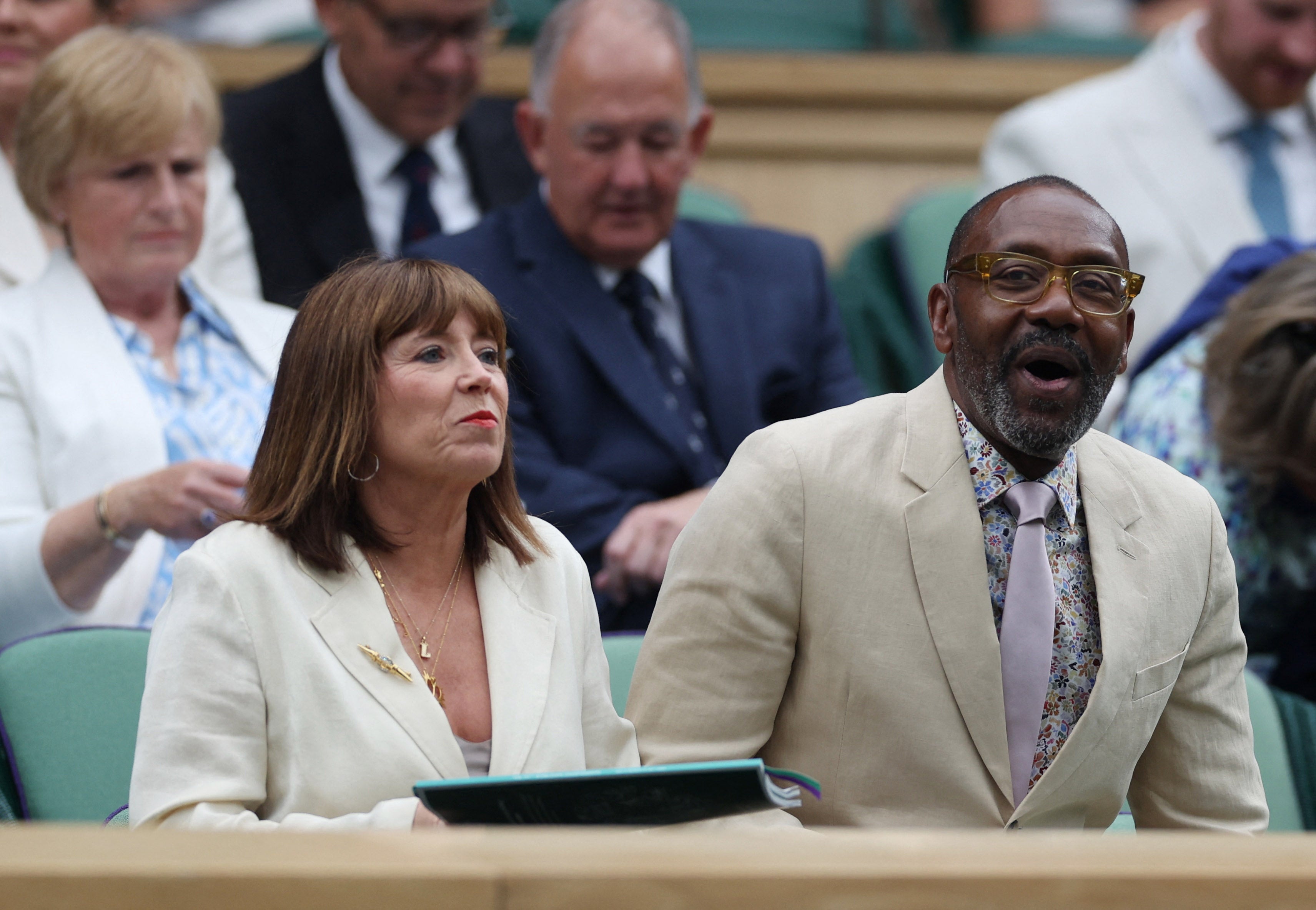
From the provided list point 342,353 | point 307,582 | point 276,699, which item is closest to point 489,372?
point 342,353

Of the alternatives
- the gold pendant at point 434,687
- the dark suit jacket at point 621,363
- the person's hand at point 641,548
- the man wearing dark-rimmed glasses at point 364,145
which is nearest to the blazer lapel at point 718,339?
the dark suit jacket at point 621,363

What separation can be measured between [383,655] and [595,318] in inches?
44.7

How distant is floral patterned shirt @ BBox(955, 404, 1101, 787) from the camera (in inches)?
67.7

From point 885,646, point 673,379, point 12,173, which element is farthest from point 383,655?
point 12,173

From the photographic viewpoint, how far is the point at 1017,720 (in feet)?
5.58

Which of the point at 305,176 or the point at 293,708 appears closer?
the point at 293,708

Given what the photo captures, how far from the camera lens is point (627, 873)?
102cm

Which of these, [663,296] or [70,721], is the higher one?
[663,296]

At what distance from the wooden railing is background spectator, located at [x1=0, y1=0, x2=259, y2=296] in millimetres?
1294

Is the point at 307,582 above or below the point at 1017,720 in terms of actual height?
above

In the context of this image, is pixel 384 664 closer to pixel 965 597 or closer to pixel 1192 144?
pixel 965 597

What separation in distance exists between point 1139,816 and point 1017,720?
257 mm

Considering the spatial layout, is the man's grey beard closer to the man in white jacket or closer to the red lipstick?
the red lipstick

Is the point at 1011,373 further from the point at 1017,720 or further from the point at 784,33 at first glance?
the point at 784,33
